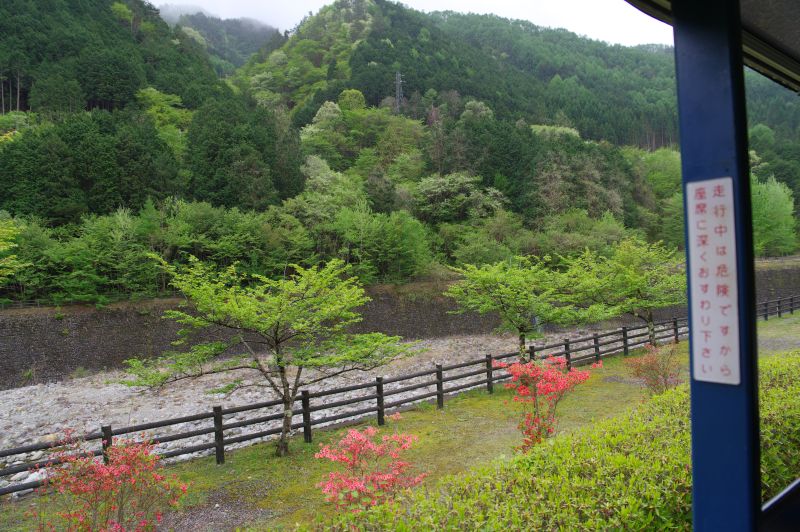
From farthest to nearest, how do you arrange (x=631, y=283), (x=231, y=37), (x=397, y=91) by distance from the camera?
(x=231, y=37) → (x=397, y=91) → (x=631, y=283)

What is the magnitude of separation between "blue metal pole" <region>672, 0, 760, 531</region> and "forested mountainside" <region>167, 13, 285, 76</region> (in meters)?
55.7

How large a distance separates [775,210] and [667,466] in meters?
22.7

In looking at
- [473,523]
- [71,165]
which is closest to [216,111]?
[71,165]

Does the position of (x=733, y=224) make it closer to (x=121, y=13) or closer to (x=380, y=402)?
(x=380, y=402)

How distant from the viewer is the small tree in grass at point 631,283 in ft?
43.4

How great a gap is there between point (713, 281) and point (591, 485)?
1491 mm

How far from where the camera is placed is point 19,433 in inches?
392

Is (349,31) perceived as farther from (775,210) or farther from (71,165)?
(775,210)

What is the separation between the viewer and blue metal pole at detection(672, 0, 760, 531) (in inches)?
61.7

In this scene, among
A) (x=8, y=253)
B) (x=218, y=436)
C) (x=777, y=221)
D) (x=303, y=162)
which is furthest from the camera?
(x=303, y=162)

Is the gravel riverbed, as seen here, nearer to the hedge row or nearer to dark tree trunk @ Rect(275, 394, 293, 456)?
dark tree trunk @ Rect(275, 394, 293, 456)

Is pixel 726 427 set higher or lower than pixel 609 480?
higher

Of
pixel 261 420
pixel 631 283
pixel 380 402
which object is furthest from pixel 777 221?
pixel 261 420

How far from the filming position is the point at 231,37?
64562 millimetres
